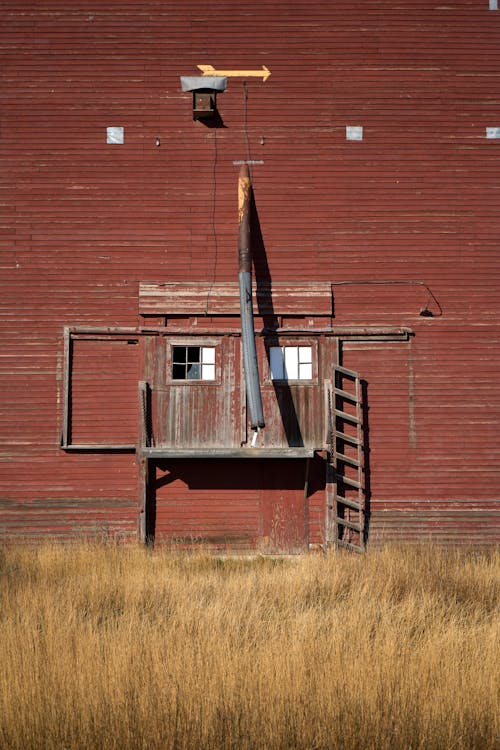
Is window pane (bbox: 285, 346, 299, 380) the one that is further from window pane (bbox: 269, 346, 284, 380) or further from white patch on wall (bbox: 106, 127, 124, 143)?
white patch on wall (bbox: 106, 127, 124, 143)

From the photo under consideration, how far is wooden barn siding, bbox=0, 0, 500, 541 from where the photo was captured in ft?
46.1

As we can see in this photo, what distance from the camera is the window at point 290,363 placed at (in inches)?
554

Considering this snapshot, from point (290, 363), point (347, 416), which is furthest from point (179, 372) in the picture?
point (347, 416)

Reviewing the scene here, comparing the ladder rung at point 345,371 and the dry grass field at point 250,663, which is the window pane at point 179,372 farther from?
the dry grass field at point 250,663

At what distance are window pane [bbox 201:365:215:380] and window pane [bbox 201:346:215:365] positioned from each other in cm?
8

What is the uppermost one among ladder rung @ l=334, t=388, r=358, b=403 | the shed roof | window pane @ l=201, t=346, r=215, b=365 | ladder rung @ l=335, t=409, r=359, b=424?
the shed roof

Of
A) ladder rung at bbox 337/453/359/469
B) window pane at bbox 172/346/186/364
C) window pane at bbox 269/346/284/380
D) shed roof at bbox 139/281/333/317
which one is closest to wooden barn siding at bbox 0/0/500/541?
shed roof at bbox 139/281/333/317

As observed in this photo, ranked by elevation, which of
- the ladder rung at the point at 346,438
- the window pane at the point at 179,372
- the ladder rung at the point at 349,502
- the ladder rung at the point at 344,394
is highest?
the window pane at the point at 179,372

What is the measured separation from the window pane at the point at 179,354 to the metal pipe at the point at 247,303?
53.2 inches

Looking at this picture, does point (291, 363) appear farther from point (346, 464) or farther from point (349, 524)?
point (349, 524)

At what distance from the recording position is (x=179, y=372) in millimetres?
13984

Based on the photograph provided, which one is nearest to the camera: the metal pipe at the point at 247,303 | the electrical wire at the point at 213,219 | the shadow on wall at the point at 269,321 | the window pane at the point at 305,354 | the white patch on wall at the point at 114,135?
the metal pipe at the point at 247,303

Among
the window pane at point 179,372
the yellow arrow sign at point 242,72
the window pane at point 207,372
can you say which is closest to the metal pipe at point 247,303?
the window pane at point 207,372

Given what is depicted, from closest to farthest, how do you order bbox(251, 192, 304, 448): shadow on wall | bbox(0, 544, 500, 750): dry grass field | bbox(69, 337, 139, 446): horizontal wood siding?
bbox(0, 544, 500, 750): dry grass field
bbox(251, 192, 304, 448): shadow on wall
bbox(69, 337, 139, 446): horizontal wood siding
